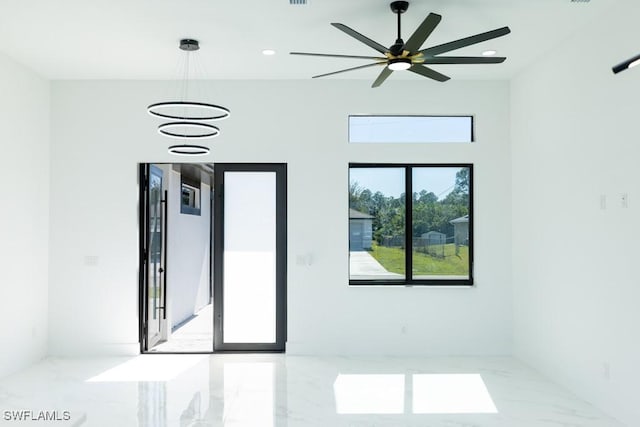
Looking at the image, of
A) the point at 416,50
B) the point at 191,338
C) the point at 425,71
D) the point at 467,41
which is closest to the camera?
the point at 467,41

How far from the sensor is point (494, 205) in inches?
219

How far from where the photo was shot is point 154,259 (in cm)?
593

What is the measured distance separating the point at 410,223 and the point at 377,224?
15.7 inches

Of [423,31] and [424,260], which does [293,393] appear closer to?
[424,260]

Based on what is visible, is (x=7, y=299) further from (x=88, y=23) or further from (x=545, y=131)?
(x=545, y=131)

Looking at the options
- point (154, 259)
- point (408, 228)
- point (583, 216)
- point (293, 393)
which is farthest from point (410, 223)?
point (154, 259)

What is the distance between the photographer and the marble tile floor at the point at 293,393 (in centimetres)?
370

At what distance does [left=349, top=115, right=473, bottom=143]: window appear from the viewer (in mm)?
5617

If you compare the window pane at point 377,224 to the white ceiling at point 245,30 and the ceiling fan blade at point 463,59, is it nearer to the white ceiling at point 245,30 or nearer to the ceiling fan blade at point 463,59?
the white ceiling at point 245,30

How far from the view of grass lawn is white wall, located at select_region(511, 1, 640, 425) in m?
0.70

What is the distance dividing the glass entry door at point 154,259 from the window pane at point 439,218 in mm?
3246

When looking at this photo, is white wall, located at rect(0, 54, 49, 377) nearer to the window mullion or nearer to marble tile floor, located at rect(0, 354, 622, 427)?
marble tile floor, located at rect(0, 354, 622, 427)

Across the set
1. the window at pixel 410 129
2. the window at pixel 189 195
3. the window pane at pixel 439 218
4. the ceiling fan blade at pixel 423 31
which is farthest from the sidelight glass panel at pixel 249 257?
the ceiling fan blade at pixel 423 31

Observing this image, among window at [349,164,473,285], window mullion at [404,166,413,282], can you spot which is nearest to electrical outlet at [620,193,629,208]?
window at [349,164,473,285]
